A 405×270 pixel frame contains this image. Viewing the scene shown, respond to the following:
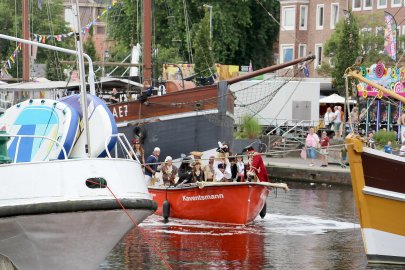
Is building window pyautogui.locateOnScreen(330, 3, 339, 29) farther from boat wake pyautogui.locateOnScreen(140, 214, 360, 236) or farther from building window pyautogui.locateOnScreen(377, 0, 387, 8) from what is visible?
boat wake pyautogui.locateOnScreen(140, 214, 360, 236)

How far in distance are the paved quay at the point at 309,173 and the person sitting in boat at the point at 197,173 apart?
546 inches

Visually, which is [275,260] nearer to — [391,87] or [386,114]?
[391,87]

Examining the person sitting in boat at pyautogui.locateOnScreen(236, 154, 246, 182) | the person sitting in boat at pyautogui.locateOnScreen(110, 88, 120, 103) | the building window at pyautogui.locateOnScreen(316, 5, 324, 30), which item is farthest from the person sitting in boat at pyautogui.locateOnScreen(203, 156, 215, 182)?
the building window at pyautogui.locateOnScreen(316, 5, 324, 30)

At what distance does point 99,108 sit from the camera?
18.9 meters

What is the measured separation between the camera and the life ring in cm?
3612

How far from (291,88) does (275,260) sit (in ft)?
130

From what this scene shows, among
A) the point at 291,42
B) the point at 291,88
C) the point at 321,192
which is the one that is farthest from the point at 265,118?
the point at 291,42

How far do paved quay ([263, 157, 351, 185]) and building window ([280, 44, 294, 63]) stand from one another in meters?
41.5

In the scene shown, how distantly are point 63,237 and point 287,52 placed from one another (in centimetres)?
7119

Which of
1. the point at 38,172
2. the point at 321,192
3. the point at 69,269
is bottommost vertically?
the point at 321,192

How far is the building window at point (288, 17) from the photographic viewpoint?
8675cm

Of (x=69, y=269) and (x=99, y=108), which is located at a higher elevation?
(x=99, y=108)

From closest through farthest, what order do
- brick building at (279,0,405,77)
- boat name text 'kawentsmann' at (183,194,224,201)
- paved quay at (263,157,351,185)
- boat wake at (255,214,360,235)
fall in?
1. boat name text 'kawentsmann' at (183,194,224,201)
2. boat wake at (255,214,360,235)
3. paved quay at (263,157,351,185)
4. brick building at (279,0,405,77)

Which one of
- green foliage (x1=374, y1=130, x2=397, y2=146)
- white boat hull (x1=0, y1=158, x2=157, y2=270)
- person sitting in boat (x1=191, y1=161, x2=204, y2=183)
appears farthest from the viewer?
green foliage (x1=374, y1=130, x2=397, y2=146)
